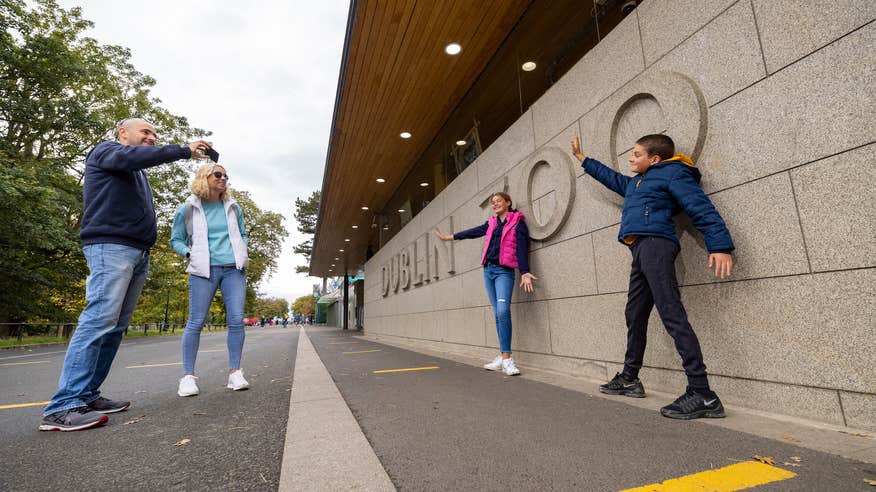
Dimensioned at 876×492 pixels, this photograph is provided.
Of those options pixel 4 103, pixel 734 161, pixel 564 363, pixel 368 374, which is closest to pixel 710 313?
pixel 734 161

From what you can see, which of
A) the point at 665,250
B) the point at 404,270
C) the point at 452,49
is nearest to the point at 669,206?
the point at 665,250

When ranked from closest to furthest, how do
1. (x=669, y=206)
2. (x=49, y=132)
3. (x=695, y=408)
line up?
(x=695, y=408) → (x=669, y=206) → (x=49, y=132)

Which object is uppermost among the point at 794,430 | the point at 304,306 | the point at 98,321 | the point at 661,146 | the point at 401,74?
the point at 401,74

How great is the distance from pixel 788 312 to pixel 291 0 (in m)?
9.54

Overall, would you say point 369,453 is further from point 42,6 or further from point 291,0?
point 42,6

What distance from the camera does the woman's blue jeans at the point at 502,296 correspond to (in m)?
4.11

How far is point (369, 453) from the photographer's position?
5.08ft

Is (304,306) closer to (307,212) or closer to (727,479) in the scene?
(307,212)

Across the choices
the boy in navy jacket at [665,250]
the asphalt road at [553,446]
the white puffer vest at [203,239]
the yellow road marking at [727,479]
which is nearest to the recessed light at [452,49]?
the boy in navy jacket at [665,250]

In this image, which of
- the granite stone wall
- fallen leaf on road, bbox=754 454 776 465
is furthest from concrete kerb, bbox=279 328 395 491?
the granite stone wall

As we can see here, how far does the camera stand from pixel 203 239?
10.5ft

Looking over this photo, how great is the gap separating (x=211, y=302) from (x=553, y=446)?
3.07 meters

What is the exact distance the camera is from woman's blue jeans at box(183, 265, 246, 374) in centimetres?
308

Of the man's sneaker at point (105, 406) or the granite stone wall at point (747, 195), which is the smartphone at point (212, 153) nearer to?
the man's sneaker at point (105, 406)
